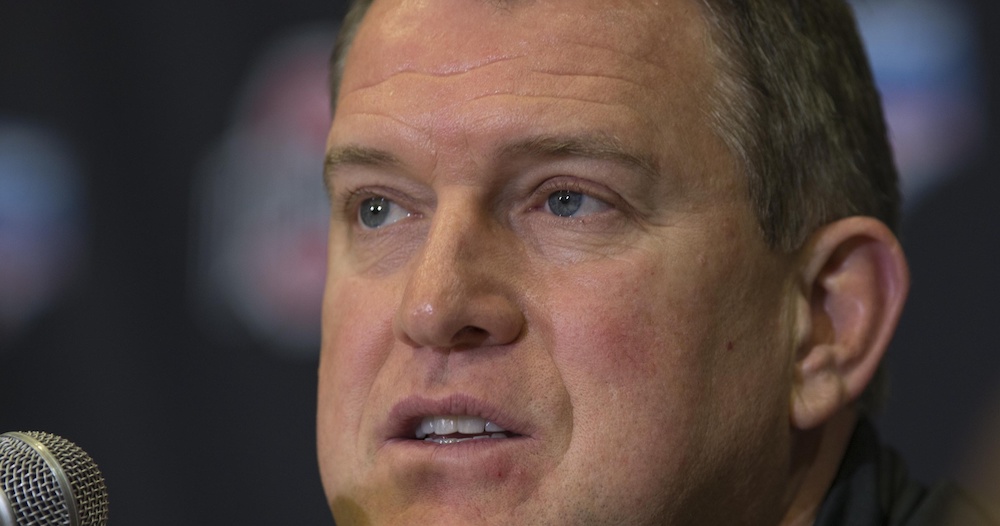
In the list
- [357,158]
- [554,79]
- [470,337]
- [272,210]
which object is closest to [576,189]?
[554,79]

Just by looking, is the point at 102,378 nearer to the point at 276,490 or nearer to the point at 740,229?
the point at 276,490

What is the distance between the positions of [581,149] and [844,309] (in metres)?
0.61

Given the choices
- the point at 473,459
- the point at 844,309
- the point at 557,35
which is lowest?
the point at 473,459

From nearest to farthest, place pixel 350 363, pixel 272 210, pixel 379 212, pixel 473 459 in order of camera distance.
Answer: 1. pixel 473 459
2. pixel 350 363
3. pixel 379 212
4. pixel 272 210

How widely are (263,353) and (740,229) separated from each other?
1.93 m

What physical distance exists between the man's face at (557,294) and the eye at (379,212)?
33 millimetres

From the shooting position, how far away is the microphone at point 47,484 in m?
1.36

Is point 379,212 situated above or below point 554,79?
below

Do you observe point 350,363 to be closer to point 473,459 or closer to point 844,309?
point 473,459

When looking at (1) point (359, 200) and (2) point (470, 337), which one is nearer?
(2) point (470, 337)

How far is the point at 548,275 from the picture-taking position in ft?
6.23

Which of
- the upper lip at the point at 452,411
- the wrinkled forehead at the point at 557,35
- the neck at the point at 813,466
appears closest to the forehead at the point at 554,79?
the wrinkled forehead at the point at 557,35


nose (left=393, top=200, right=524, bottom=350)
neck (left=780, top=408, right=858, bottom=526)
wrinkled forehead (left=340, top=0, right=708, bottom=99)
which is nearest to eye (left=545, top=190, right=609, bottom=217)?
nose (left=393, top=200, right=524, bottom=350)

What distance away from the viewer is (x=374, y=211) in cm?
219
